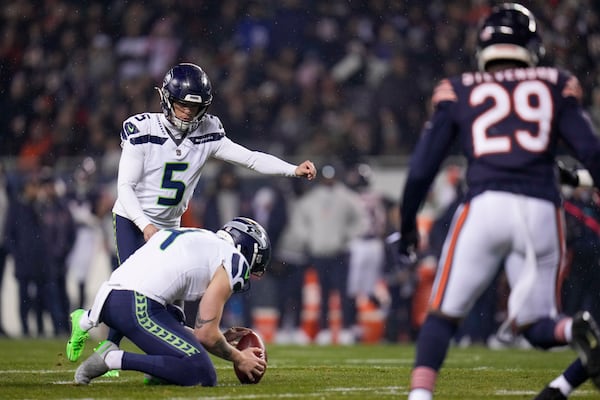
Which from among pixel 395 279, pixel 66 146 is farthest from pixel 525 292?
pixel 66 146

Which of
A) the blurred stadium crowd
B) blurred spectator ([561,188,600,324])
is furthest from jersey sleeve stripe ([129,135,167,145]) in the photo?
the blurred stadium crowd

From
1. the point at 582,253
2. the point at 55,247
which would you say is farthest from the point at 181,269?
the point at 55,247

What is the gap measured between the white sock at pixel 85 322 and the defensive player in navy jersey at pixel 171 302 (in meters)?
0.02

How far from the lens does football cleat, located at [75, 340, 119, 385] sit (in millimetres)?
6230

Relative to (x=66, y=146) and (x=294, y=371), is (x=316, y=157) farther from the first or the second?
(x=294, y=371)

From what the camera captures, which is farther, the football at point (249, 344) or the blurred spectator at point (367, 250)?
the blurred spectator at point (367, 250)

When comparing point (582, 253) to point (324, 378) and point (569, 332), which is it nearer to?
point (324, 378)

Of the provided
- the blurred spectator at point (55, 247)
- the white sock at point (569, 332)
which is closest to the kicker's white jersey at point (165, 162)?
the white sock at point (569, 332)

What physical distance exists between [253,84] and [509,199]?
43.1ft

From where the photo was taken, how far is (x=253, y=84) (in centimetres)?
1769

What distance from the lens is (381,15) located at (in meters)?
18.0

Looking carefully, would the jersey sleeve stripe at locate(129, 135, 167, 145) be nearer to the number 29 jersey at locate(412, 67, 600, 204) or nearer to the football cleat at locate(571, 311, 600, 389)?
the number 29 jersey at locate(412, 67, 600, 204)

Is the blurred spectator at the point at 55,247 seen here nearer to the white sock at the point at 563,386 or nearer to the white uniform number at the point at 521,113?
the white sock at the point at 563,386

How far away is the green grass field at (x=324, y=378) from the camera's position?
5918 millimetres
